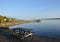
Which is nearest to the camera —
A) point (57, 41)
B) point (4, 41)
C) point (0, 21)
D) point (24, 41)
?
point (57, 41)

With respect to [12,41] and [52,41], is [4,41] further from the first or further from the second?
[52,41]

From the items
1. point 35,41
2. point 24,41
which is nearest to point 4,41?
point 24,41

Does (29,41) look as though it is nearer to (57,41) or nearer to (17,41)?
(17,41)

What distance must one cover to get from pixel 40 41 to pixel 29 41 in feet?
3.56

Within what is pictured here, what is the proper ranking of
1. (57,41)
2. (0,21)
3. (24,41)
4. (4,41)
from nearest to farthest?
(57,41), (24,41), (4,41), (0,21)

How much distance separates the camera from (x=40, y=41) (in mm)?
12773

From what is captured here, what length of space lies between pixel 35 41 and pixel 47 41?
44.7 inches

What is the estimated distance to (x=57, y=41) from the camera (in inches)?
486

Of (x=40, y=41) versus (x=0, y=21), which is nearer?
(x=40, y=41)

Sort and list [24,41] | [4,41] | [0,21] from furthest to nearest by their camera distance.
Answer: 1. [0,21]
2. [4,41]
3. [24,41]

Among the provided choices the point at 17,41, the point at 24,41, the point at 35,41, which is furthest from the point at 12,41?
the point at 35,41

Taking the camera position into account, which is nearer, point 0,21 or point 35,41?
point 35,41

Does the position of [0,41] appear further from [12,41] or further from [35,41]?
[35,41]

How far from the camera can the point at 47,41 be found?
41.5 ft
